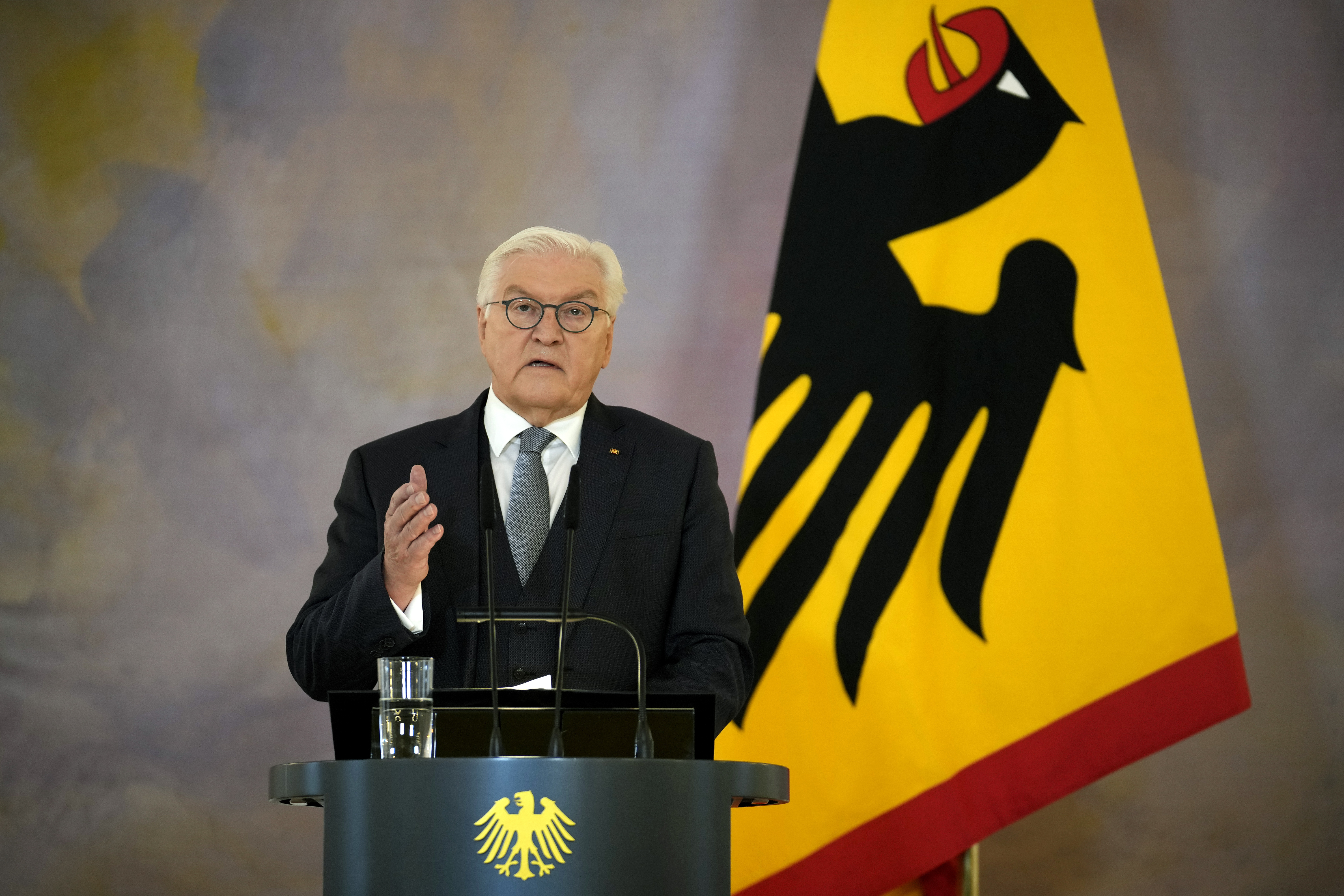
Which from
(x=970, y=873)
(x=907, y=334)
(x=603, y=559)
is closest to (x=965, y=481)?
(x=907, y=334)

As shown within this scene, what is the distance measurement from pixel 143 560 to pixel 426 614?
1583 millimetres

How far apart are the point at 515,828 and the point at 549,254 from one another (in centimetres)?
139

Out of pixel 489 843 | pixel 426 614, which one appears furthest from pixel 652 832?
pixel 426 614

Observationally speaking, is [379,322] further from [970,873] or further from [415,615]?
[970,873]

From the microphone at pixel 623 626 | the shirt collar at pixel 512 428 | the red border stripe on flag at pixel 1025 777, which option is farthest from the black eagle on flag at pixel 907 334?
the microphone at pixel 623 626

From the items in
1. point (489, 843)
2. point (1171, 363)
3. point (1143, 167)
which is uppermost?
point (1143, 167)

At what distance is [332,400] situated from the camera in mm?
3279

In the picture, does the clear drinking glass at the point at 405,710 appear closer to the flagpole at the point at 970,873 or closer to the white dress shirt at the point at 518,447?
the white dress shirt at the point at 518,447

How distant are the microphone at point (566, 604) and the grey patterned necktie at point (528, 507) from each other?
743mm

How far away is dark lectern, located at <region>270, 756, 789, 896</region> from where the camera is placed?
4.29 ft

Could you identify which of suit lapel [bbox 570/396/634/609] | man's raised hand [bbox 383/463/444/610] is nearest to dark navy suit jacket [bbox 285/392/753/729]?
suit lapel [bbox 570/396/634/609]

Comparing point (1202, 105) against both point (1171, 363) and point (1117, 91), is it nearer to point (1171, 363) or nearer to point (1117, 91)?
point (1117, 91)

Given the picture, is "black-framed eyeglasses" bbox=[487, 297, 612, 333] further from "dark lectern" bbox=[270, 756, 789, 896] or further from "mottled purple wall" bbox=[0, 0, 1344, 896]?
"dark lectern" bbox=[270, 756, 789, 896]

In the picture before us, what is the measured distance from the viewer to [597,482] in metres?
2.35
